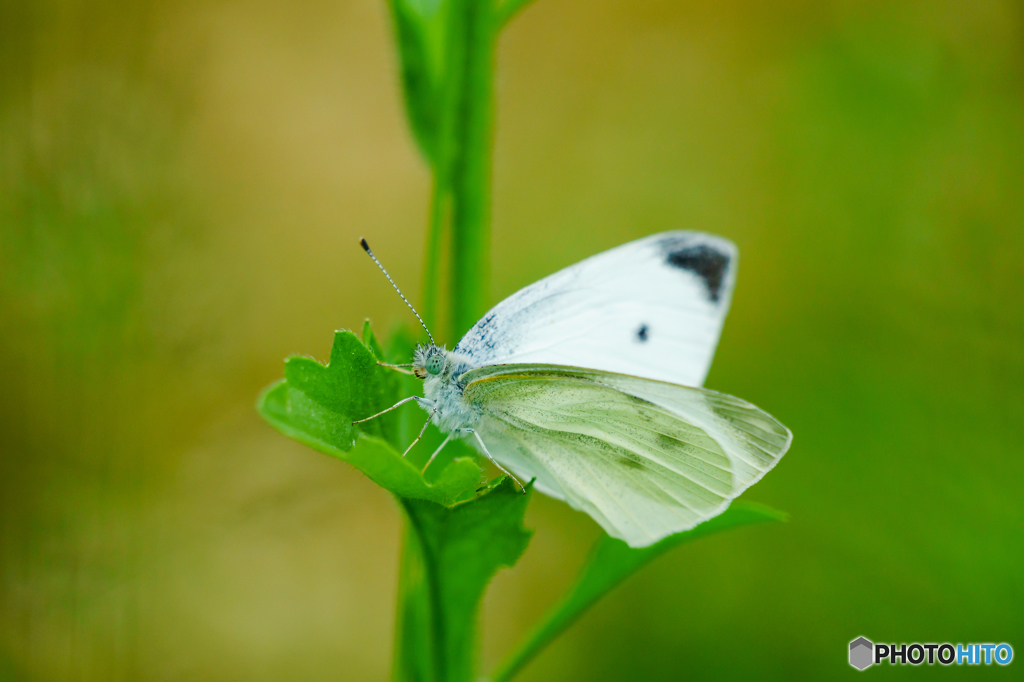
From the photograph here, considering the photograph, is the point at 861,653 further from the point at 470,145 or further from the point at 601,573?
the point at 470,145

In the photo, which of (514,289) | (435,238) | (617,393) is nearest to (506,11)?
(435,238)


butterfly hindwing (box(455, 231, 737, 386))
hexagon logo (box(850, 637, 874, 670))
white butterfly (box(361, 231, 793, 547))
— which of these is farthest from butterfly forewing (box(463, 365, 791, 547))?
hexagon logo (box(850, 637, 874, 670))

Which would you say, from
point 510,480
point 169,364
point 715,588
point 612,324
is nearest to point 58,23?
point 169,364

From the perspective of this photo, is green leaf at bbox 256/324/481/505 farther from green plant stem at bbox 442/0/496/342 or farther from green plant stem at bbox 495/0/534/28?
green plant stem at bbox 495/0/534/28

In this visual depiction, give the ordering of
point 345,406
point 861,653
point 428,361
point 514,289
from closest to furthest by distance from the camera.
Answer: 1. point 345,406
2. point 428,361
3. point 861,653
4. point 514,289

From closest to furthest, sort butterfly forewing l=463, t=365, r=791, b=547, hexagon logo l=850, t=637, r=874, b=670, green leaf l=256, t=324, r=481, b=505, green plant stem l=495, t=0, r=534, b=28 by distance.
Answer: green leaf l=256, t=324, r=481, b=505, green plant stem l=495, t=0, r=534, b=28, butterfly forewing l=463, t=365, r=791, b=547, hexagon logo l=850, t=637, r=874, b=670

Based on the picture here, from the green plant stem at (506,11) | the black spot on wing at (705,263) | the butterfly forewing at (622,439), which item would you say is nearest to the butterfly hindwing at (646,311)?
the black spot on wing at (705,263)

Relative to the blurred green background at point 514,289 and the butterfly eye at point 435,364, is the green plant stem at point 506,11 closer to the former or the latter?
the blurred green background at point 514,289
